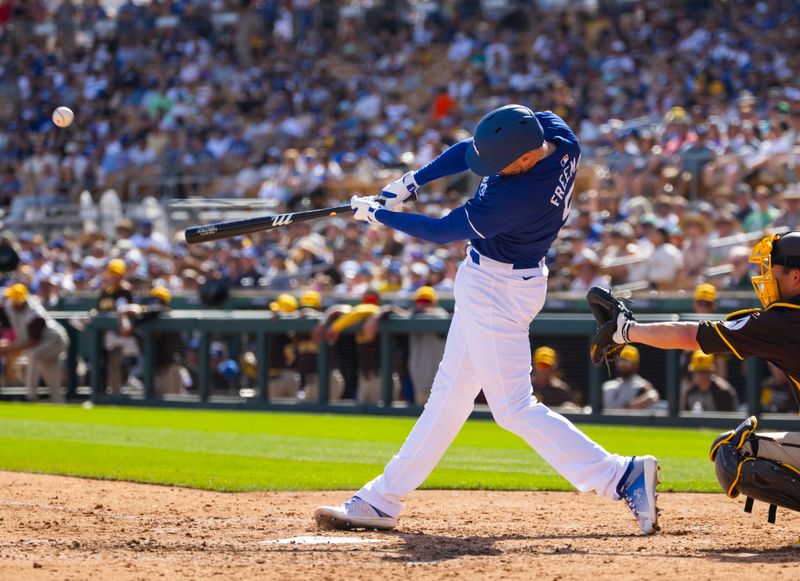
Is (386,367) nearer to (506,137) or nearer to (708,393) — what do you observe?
(708,393)

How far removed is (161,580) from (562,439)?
6.43ft

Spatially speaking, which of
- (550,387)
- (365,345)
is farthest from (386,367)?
(550,387)

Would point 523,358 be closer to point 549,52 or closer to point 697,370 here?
point 697,370

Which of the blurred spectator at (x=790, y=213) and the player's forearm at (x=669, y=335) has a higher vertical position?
the blurred spectator at (x=790, y=213)

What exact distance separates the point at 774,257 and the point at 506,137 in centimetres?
120

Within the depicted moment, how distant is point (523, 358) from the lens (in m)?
5.73

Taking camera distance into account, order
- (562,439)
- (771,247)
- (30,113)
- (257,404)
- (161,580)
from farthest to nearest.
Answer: (30,113) < (257,404) < (562,439) < (771,247) < (161,580)

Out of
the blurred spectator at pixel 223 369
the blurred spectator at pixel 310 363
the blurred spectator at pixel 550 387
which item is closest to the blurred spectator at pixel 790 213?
the blurred spectator at pixel 550 387

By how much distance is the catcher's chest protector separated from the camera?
5.39 metres

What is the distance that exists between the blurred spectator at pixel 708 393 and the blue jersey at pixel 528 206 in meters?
6.64

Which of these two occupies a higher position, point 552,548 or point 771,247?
point 771,247

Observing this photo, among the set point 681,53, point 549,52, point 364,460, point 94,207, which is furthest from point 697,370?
point 94,207

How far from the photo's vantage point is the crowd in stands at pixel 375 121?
15.6 m

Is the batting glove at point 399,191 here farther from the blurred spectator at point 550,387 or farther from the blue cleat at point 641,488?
the blurred spectator at point 550,387
